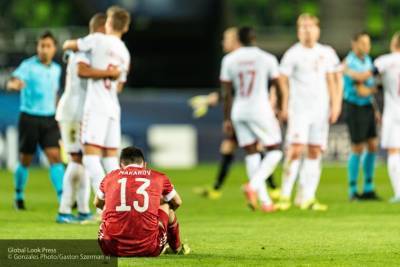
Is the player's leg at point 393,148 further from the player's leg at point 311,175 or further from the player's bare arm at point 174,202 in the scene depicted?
the player's bare arm at point 174,202

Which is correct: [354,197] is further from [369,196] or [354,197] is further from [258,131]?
[258,131]

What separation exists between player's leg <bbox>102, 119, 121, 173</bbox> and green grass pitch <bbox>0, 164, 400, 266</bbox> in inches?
27.6

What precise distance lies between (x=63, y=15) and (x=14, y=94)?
895cm

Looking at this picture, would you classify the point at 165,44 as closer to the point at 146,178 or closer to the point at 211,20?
the point at 211,20

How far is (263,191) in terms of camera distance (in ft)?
49.8

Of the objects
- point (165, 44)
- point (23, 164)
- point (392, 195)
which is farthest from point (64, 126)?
point (165, 44)

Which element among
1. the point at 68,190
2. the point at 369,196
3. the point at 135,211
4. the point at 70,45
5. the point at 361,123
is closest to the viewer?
the point at 135,211

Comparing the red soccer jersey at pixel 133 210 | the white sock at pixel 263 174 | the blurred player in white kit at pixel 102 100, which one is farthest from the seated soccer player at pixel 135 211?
the white sock at pixel 263 174

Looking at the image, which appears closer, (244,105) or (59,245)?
(59,245)

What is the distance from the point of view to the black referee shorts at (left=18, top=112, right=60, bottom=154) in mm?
15586

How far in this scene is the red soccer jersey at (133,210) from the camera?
10102 millimetres

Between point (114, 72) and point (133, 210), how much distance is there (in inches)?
136

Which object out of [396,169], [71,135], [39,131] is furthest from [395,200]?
[71,135]

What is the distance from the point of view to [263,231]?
1272cm
